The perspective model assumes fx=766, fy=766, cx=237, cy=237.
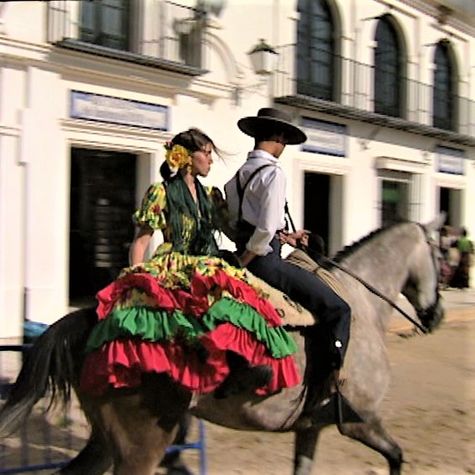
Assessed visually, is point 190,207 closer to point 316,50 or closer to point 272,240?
point 272,240

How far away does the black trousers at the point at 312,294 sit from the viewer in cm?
417

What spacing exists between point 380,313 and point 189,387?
5.31ft

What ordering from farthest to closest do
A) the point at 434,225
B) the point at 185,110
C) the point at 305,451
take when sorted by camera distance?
the point at 185,110
the point at 434,225
the point at 305,451

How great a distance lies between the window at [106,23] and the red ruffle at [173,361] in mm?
9227

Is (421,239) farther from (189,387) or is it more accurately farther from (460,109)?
(460,109)

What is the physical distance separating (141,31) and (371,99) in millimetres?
6913

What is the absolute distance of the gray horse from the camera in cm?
365

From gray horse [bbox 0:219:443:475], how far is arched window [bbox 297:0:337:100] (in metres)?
11.5

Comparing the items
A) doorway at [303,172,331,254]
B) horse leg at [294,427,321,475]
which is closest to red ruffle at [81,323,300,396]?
horse leg at [294,427,321,475]

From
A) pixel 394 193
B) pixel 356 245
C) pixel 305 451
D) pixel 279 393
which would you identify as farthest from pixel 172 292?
pixel 394 193

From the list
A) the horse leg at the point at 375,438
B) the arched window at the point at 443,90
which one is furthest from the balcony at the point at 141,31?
the arched window at the point at 443,90

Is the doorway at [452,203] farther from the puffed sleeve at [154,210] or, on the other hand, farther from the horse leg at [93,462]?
the horse leg at [93,462]

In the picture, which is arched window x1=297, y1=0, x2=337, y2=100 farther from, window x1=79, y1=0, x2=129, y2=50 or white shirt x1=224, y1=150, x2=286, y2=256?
white shirt x1=224, y1=150, x2=286, y2=256

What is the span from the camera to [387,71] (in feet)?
60.4
